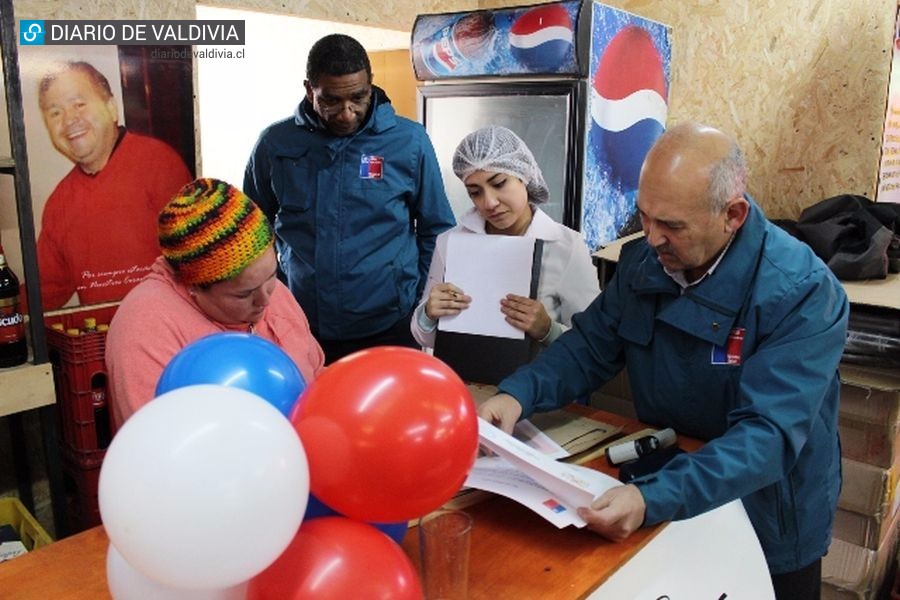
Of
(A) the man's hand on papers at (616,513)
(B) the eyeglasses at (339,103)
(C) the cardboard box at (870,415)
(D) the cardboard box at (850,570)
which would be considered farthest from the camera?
(D) the cardboard box at (850,570)

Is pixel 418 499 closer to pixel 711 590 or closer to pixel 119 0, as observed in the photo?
pixel 711 590

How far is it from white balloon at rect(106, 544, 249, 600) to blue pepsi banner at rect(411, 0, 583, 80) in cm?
265

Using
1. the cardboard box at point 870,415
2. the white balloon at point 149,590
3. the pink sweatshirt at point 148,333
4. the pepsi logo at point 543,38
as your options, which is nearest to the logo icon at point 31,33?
the pink sweatshirt at point 148,333

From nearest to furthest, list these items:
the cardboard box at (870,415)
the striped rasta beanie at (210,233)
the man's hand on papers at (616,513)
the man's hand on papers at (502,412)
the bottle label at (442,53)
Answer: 1. the man's hand on papers at (616,513)
2. the striped rasta beanie at (210,233)
3. the man's hand on papers at (502,412)
4. the cardboard box at (870,415)
5. the bottle label at (442,53)

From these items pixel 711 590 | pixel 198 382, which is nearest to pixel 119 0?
pixel 198 382

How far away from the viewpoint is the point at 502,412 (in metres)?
1.58

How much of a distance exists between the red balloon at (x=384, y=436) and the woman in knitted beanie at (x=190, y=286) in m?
0.60

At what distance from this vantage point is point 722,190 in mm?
1431

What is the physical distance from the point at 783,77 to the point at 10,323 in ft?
10.7

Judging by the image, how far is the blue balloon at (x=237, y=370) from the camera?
3.58 feet

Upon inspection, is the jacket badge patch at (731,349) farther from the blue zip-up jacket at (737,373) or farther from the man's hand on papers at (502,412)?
the man's hand on papers at (502,412)

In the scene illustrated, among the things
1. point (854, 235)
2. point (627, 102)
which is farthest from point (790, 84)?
point (854, 235)

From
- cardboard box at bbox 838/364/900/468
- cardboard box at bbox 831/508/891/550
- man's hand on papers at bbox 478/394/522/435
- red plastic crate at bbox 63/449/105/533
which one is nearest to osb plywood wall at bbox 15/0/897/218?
cardboard box at bbox 838/364/900/468

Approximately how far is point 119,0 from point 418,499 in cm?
242
